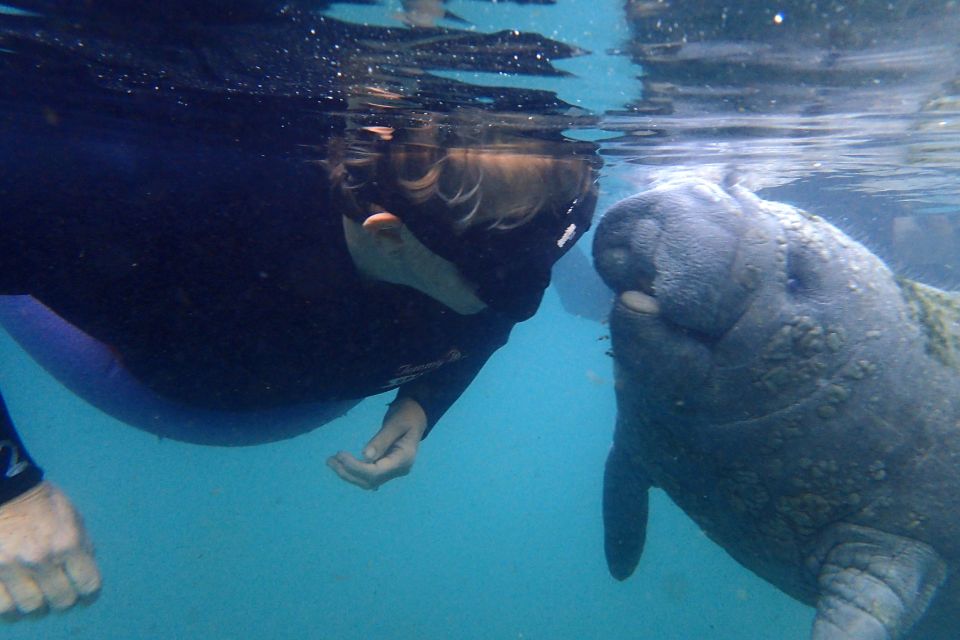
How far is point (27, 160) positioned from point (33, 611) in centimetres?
160

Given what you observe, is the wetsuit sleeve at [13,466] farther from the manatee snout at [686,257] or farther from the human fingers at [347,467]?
the manatee snout at [686,257]

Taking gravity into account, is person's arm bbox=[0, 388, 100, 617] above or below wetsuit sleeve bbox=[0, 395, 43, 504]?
below

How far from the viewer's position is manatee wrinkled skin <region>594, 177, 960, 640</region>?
292 cm

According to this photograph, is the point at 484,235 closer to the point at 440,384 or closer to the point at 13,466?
the point at 440,384

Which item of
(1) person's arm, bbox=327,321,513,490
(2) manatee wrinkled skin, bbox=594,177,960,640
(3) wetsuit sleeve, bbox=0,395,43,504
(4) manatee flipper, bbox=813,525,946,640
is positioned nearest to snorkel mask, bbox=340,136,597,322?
(2) manatee wrinkled skin, bbox=594,177,960,640

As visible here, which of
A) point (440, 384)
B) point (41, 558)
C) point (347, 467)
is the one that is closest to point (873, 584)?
point (440, 384)

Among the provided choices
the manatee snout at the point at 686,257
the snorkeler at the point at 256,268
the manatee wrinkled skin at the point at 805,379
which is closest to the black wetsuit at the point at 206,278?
the snorkeler at the point at 256,268

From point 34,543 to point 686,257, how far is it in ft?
9.09

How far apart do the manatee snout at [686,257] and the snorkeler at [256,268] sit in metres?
0.40

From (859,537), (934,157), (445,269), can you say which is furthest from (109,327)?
(934,157)

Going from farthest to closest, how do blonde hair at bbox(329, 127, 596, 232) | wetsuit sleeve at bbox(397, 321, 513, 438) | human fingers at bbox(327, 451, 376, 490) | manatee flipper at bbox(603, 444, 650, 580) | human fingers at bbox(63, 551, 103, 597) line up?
manatee flipper at bbox(603, 444, 650, 580)
wetsuit sleeve at bbox(397, 321, 513, 438)
human fingers at bbox(327, 451, 376, 490)
blonde hair at bbox(329, 127, 596, 232)
human fingers at bbox(63, 551, 103, 597)

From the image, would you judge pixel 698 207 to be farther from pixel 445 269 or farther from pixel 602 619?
pixel 602 619

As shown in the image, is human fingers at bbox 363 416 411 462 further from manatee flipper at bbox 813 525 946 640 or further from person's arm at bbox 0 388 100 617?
manatee flipper at bbox 813 525 946 640

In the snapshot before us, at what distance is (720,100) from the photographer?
5.95 m
